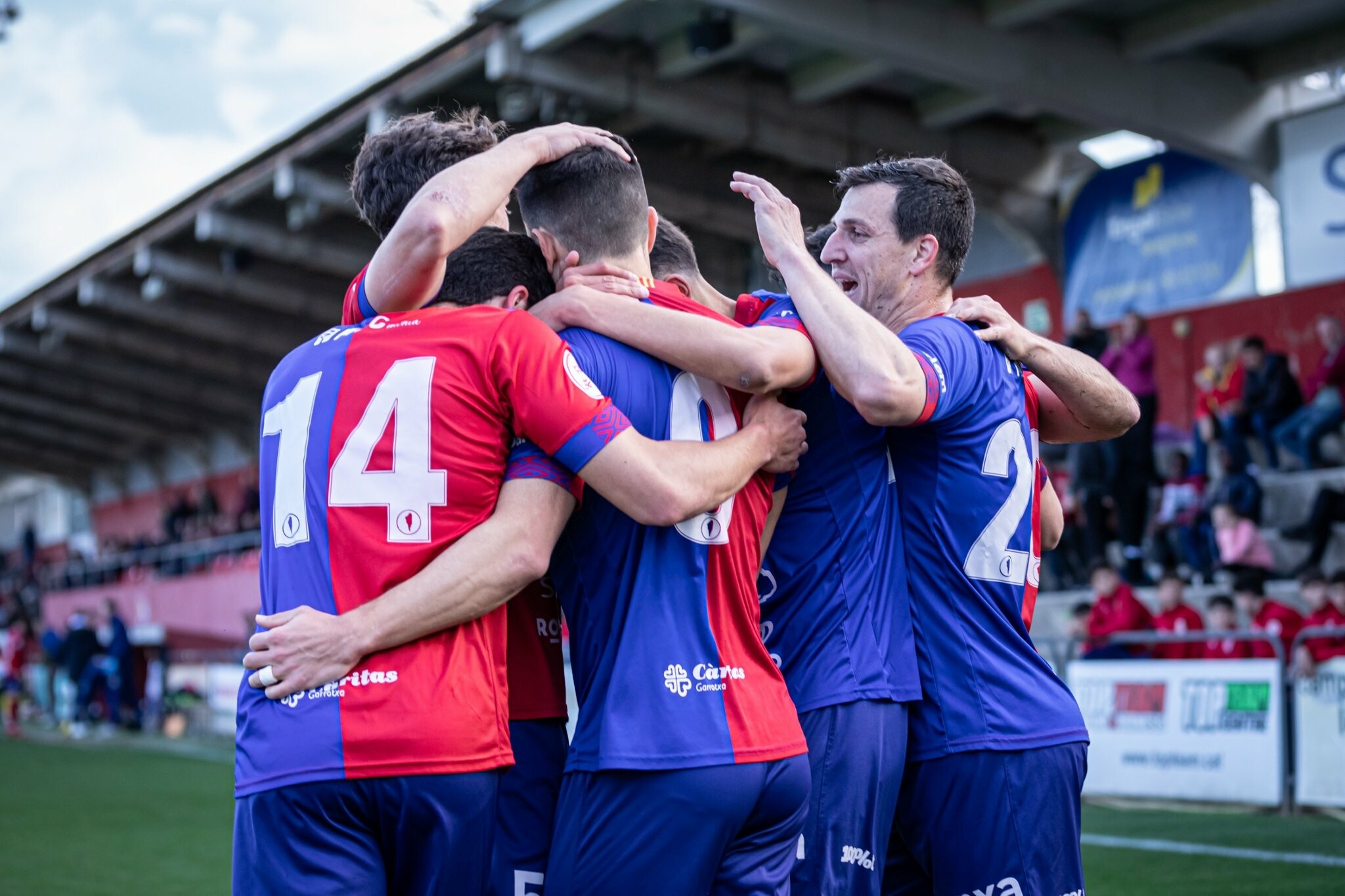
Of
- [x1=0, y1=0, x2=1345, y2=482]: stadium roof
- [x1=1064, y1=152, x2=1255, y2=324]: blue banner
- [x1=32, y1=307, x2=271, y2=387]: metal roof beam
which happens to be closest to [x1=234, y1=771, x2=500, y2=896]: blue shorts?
[x1=0, y1=0, x2=1345, y2=482]: stadium roof

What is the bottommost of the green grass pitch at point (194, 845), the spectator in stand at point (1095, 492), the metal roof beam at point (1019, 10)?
the green grass pitch at point (194, 845)

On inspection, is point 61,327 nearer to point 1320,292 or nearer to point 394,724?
point 1320,292

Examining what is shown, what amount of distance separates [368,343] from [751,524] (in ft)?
2.94

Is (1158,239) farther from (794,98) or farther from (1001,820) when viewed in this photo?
(1001,820)

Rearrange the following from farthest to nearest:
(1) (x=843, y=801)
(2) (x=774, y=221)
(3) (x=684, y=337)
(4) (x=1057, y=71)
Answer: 1. (4) (x=1057, y=71)
2. (2) (x=774, y=221)
3. (1) (x=843, y=801)
4. (3) (x=684, y=337)

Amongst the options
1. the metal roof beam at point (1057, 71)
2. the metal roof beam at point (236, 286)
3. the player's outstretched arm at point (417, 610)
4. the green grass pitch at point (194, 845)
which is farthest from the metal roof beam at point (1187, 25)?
the metal roof beam at point (236, 286)

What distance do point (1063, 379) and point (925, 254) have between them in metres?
0.50

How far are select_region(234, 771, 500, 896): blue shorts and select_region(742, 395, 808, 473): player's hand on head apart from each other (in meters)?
0.92

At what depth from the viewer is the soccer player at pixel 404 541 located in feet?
8.46

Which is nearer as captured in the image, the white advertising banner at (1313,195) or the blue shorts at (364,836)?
the blue shorts at (364,836)

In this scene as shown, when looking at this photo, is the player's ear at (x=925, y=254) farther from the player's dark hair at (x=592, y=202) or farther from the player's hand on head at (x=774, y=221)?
the player's dark hair at (x=592, y=202)

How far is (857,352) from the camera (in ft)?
9.82

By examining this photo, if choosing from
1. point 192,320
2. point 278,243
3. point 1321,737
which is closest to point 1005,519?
point 1321,737

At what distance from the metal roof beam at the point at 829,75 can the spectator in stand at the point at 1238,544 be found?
6988mm
